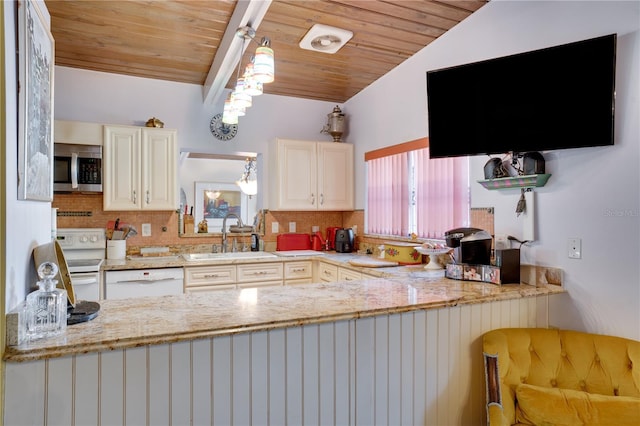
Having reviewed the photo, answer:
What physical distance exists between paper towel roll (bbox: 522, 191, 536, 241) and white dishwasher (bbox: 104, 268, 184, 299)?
102 inches

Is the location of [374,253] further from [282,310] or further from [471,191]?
[282,310]

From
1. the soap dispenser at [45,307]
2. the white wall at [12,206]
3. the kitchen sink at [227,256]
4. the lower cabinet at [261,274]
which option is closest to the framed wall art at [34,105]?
the white wall at [12,206]

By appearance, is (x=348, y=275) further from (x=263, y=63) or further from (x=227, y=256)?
(x=263, y=63)

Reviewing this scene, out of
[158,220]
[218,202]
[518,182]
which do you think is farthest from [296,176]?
[518,182]

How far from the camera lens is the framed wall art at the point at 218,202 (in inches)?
200

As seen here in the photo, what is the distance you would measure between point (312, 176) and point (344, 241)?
0.76m

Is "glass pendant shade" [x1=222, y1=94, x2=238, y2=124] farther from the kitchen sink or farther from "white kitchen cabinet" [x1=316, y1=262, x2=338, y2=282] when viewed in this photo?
"white kitchen cabinet" [x1=316, y1=262, x2=338, y2=282]

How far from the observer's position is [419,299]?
1763mm

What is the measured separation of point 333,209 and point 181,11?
2321 mm

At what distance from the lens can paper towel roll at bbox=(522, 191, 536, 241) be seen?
2186mm

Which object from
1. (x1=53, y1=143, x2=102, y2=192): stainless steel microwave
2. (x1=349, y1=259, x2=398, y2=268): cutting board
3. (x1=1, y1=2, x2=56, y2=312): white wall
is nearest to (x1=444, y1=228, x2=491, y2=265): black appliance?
(x1=349, y1=259, x2=398, y2=268): cutting board

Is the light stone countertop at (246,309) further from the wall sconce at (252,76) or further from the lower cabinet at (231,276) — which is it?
the lower cabinet at (231,276)

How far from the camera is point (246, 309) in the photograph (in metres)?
1.52

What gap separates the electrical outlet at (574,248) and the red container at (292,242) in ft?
8.62
